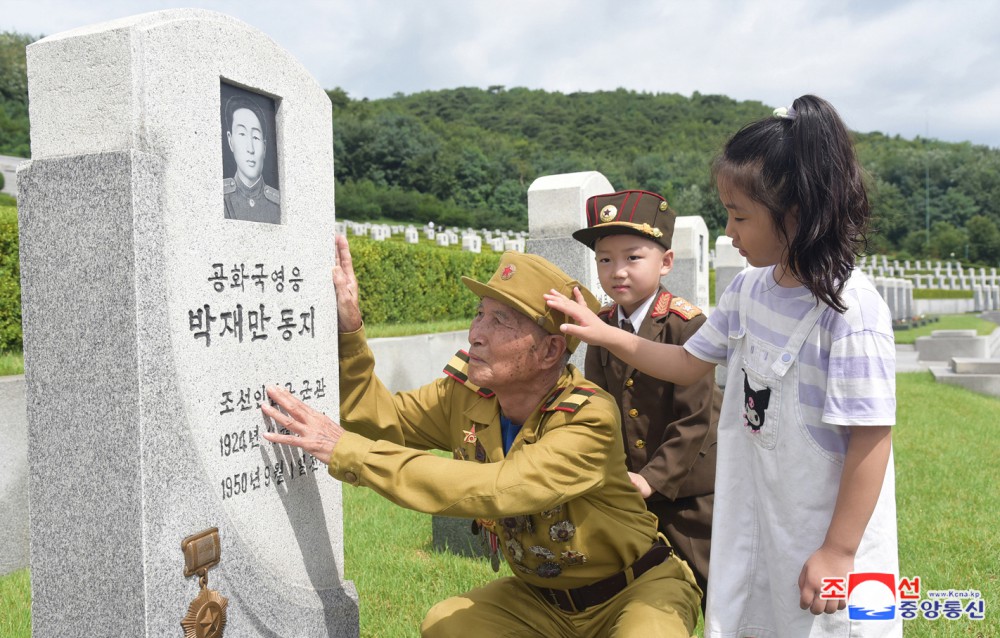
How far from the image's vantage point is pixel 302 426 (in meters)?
2.30

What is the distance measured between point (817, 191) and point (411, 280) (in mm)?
10732

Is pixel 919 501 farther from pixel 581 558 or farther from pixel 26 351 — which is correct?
pixel 26 351

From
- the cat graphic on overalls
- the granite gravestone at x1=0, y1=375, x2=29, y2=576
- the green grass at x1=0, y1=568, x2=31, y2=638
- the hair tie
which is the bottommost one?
the green grass at x1=0, y1=568, x2=31, y2=638

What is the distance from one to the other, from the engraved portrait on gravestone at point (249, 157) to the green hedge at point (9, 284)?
318 centimetres

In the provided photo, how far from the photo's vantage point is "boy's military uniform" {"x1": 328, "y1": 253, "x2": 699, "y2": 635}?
2.09 m

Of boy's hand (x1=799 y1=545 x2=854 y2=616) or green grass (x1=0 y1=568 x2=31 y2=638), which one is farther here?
green grass (x1=0 y1=568 x2=31 y2=638)

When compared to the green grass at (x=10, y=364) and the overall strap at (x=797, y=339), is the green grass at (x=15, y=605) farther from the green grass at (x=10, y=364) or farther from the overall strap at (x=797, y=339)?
the overall strap at (x=797, y=339)

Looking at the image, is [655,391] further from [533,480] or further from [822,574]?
[822,574]

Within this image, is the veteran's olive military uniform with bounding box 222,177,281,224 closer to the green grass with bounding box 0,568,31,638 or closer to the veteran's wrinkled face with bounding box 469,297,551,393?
the veteran's wrinkled face with bounding box 469,297,551,393

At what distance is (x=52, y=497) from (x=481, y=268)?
529 inches

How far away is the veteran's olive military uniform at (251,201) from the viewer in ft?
7.50

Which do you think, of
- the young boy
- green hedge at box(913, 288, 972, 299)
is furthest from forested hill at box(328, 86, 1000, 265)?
the young boy

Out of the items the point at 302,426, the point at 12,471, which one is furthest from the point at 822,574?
the point at 12,471

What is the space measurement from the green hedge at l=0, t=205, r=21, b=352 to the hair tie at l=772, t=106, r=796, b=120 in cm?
461
